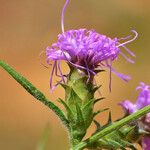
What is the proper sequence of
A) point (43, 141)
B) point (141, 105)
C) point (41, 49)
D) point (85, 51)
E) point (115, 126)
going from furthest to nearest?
point (41, 49)
point (43, 141)
point (141, 105)
point (85, 51)
point (115, 126)

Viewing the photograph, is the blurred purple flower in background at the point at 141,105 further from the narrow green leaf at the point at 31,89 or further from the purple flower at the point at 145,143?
the narrow green leaf at the point at 31,89

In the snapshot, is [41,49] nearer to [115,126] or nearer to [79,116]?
[79,116]

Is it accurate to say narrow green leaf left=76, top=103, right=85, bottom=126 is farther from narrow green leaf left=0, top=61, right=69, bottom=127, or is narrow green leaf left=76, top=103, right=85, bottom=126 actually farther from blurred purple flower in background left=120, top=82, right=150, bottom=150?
blurred purple flower in background left=120, top=82, right=150, bottom=150

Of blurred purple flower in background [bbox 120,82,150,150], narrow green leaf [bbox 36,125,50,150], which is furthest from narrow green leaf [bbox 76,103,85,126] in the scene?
narrow green leaf [bbox 36,125,50,150]

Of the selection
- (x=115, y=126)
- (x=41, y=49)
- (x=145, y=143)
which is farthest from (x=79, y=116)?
(x=41, y=49)

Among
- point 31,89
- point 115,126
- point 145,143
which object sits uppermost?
point 31,89

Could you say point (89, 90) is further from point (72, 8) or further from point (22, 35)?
point (72, 8)

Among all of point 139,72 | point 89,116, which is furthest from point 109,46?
point 139,72
